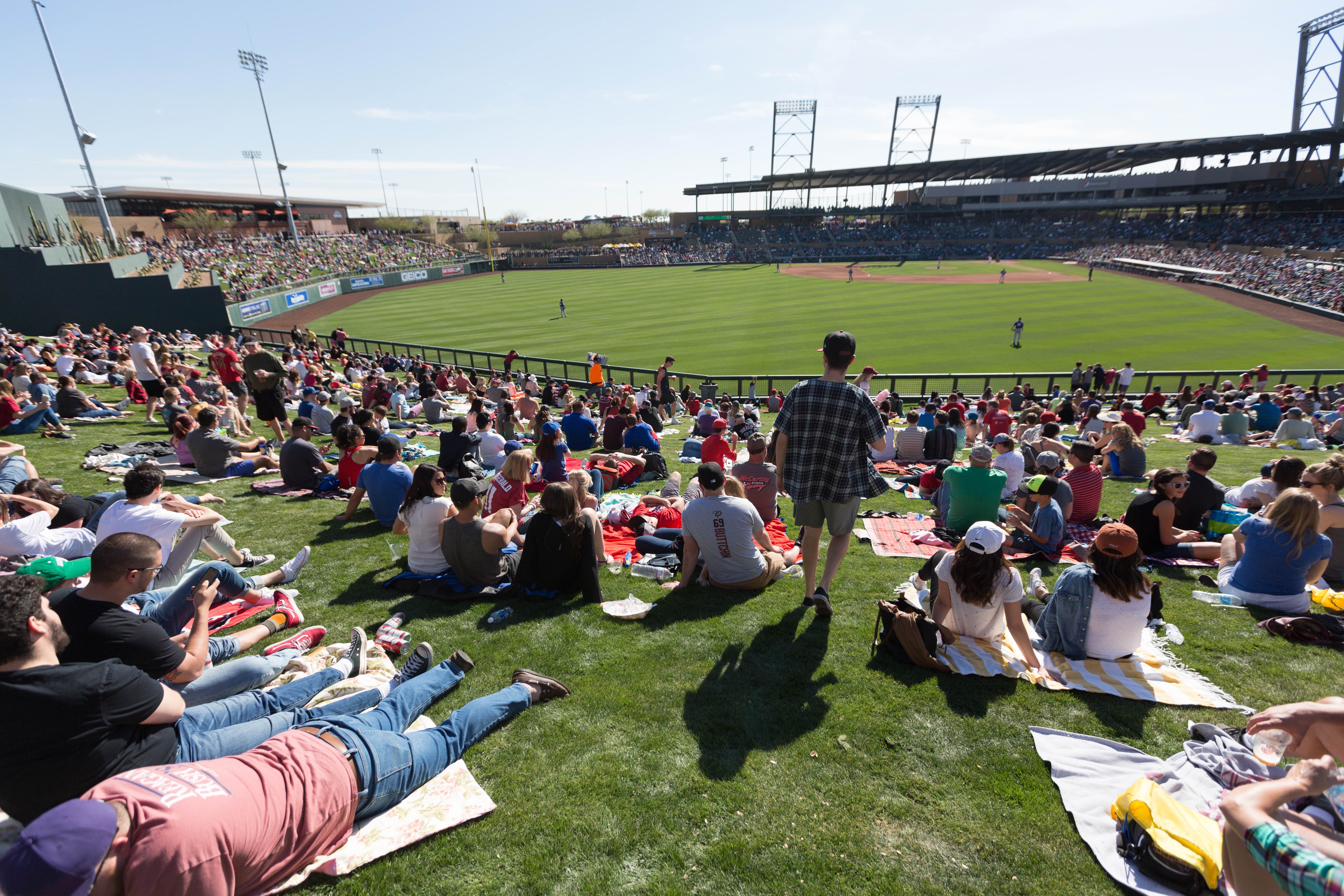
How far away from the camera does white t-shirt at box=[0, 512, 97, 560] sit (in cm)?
522

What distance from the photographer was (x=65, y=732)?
2598 millimetres

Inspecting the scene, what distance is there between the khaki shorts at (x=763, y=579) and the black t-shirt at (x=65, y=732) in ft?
13.6

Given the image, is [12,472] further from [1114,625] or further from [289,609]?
[1114,625]

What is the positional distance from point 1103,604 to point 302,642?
598cm

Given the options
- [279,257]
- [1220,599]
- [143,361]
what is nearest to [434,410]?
[143,361]

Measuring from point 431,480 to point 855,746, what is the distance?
4.24 metres

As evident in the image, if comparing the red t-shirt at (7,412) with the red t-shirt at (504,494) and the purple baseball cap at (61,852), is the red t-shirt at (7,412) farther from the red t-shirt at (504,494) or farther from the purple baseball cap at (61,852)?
the purple baseball cap at (61,852)

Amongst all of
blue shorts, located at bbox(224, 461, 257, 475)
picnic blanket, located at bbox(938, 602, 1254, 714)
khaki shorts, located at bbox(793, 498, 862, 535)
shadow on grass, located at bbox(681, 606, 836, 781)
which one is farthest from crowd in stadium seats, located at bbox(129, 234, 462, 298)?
picnic blanket, located at bbox(938, 602, 1254, 714)

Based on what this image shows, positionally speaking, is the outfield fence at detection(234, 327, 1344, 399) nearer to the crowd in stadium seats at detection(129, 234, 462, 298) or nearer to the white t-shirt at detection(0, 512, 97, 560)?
the white t-shirt at detection(0, 512, 97, 560)

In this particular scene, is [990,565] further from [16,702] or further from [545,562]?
[16,702]

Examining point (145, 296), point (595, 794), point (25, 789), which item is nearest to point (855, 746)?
point (595, 794)

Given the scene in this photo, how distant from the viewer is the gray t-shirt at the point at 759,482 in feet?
23.5

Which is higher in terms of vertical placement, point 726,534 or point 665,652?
point 726,534

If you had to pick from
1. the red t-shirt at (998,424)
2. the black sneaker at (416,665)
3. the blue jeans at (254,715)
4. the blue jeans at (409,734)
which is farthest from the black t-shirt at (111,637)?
the red t-shirt at (998,424)
